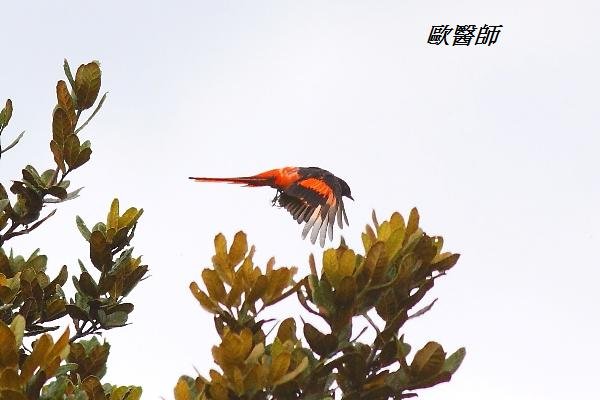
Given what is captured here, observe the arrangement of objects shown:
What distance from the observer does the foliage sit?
3164mm

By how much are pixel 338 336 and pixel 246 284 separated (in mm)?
378

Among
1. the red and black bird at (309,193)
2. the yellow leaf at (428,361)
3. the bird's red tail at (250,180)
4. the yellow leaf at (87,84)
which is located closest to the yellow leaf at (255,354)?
the yellow leaf at (428,361)

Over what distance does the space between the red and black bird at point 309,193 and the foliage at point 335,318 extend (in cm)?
445

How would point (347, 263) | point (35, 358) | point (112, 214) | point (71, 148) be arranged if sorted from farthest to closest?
point (71, 148) → point (112, 214) → point (347, 263) → point (35, 358)

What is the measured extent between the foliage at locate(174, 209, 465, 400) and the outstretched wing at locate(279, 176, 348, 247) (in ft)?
14.9

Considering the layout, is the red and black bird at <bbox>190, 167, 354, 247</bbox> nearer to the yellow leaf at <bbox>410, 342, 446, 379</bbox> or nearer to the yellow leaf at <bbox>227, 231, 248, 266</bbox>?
the yellow leaf at <bbox>227, 231, 248, 266</bbox>

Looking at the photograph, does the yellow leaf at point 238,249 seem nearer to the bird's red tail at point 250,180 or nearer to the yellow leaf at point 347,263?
the yellow leaf at point 347,263

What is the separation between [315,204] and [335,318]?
5.30 metres

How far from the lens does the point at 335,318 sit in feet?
11.1

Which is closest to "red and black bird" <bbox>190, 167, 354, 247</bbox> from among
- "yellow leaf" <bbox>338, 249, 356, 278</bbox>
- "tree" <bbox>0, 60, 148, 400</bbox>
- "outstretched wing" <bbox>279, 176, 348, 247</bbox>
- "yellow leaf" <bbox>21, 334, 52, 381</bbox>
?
"outstretched wing" <bbox>279, 176, 348, 247</bbox>

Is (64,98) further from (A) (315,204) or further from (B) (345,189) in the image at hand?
(B) (345,189)

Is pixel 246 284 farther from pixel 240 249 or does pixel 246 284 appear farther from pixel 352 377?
pixel 352 377

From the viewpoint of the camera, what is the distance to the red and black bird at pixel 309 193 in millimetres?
8430

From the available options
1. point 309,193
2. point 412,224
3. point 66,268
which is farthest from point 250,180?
point 412,224
